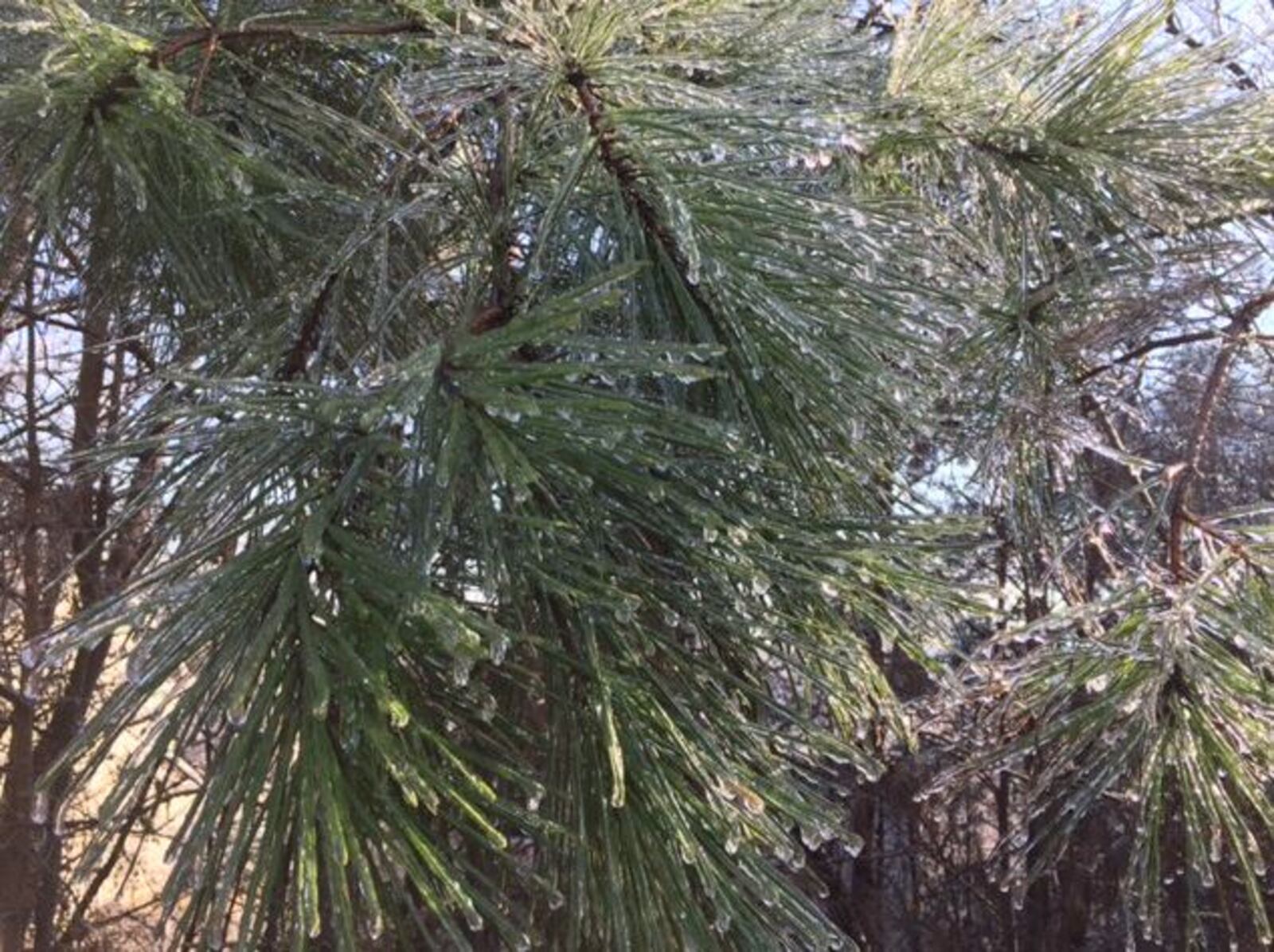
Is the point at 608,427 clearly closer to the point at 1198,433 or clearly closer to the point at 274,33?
the point at 274,33

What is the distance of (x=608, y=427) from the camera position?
0.73 metres

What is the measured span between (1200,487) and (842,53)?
81.3 inches

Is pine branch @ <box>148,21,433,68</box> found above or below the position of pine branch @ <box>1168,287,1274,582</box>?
above

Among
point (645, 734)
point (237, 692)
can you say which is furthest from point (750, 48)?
point (237, 692)

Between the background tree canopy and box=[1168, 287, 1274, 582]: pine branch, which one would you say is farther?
box=[1168, 287, 1274, 582]: pine branch

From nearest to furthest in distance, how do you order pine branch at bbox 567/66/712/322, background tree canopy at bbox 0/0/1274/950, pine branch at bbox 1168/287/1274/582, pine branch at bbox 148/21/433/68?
background tree canopy at bbox 0/0/1274/950, pine branch at bbox 567/66/712/322, pine branch at bbox 148/21/433/68, pine branch at bbox 1168/287/1274/582

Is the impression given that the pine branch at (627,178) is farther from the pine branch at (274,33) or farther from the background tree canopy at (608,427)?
the pine branch at (274,33)

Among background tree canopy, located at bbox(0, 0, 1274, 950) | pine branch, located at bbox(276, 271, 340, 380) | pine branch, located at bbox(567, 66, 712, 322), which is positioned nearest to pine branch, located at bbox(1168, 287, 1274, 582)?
background tree canopy, located at bbox(0, 0, 1274, 950)

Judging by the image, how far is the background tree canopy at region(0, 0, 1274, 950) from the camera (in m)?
0.70

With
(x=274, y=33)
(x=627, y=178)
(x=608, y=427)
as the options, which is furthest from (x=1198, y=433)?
(x=274, y=33)

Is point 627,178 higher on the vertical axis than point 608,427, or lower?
higher

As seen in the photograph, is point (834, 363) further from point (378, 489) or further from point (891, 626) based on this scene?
point (378, 489)

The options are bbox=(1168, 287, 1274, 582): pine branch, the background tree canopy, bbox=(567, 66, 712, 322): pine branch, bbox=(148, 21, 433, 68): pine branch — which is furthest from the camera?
bbox=(1168, 287, 1274, 582): pine branch

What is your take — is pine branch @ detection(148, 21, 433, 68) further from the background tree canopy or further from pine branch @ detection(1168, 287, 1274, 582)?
pine branch @ detection(1168, 287, 1274, 582)
